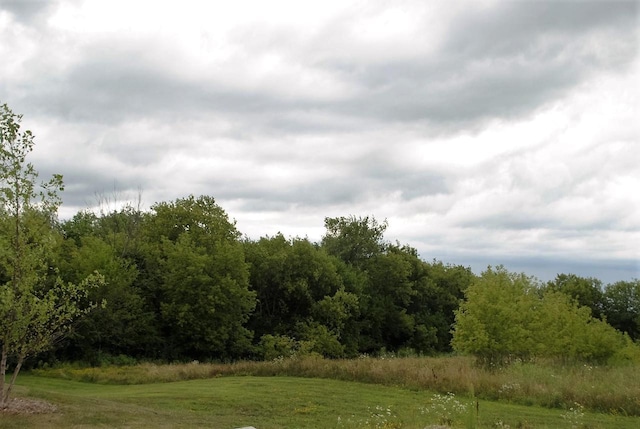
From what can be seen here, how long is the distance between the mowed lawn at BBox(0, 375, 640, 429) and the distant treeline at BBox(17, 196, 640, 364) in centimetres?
986

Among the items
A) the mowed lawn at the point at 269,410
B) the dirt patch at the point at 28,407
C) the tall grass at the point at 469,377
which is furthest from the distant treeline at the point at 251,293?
the dirt patch at the point at 28,407

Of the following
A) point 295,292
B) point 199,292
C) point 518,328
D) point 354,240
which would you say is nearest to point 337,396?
point 518,328

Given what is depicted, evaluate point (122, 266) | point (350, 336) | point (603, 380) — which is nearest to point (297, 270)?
point (350, 336)

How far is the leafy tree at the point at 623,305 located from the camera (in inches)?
2840

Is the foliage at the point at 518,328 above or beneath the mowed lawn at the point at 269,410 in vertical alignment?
above

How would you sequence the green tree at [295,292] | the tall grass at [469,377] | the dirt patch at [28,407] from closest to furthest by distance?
the dirt patch at [28,407] < the tall grass at [469,377] < the green tree at [295,292]

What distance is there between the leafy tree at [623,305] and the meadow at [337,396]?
52113 millimetres

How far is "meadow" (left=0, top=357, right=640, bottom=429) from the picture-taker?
14.9m

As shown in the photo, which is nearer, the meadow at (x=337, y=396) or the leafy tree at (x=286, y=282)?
the meadow at (x=337, y=396)

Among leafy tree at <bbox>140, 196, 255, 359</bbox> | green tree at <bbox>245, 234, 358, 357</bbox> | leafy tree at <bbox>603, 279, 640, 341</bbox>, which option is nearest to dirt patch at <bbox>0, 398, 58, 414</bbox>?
leafy tree at <bbox>140, 196, 255, 359</bbox>

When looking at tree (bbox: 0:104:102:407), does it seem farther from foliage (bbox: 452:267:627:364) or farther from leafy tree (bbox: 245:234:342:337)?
leafy tree (bbox: 245:234:342:337)

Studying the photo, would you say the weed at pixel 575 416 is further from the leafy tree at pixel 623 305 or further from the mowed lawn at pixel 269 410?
the leafy tree at pixel 623 305

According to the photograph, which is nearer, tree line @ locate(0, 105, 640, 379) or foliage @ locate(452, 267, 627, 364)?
tree line @ locate(0, 105, 640, 379)

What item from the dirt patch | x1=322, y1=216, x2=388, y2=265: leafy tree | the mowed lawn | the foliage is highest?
x1=322, y1=216, x2=388, y2=265: leafy tree
